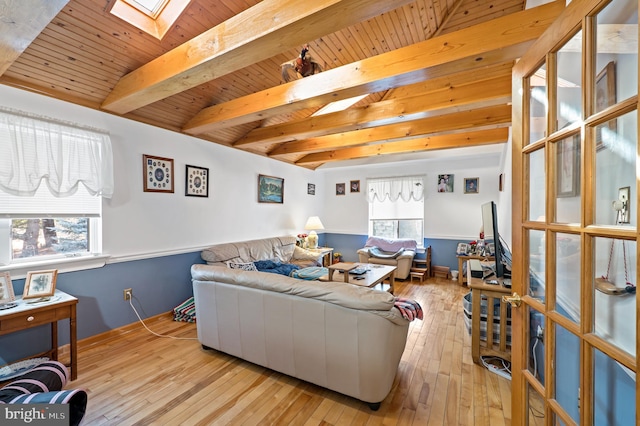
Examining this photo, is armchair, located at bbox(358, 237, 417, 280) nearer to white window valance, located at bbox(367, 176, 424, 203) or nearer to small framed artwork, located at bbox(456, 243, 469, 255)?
small framed artwork, located at bbox(456, 243, 469, 255)

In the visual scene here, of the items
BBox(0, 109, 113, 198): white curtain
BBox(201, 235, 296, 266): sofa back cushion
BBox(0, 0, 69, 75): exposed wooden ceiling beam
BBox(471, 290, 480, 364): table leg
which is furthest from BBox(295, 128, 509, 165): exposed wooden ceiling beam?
BBox(0, 0, 69, 75): exposed wooden ceiling beam

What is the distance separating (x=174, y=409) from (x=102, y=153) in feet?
7.94

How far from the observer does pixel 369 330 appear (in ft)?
5.45

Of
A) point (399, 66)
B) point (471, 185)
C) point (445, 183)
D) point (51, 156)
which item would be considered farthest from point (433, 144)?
point (51, 156)

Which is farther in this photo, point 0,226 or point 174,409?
point 0,226

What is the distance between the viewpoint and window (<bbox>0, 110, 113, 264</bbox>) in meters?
2.13

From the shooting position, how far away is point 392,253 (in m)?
5.43

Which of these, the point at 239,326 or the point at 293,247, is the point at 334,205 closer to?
the point at 293,247

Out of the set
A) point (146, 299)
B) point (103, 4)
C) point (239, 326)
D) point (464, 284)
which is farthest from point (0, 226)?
point (464, 284)

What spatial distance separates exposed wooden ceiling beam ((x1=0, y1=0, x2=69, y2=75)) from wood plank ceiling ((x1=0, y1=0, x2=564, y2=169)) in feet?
0.04

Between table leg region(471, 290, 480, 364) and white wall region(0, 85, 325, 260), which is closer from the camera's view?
table leg region(471, 290, 480, 364)

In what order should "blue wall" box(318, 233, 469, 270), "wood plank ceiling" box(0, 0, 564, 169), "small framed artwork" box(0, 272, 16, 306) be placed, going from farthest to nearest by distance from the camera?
"blue wall" box(318, 233, 469, 270) < "small framed artwork" box(0, 272, 16, 306) < "wood plank ceiling" box(0, 0, 564, 169)

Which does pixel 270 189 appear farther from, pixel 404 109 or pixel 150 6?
pixel 150 6

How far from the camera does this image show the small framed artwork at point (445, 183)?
5293 mm
